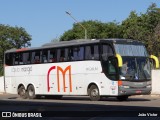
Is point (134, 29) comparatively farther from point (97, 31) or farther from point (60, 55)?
point (60, 55)

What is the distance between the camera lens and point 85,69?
2575 cm

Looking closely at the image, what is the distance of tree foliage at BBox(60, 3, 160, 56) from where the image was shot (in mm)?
51003

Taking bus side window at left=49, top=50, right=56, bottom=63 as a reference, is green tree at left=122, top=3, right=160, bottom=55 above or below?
above

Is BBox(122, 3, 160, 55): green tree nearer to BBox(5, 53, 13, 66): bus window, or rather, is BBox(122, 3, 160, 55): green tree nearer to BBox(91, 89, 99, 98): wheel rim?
BBox(5, 53, 13, 66): bus window

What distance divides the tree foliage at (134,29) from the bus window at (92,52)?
81.3 ft

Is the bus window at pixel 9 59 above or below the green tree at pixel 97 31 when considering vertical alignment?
below

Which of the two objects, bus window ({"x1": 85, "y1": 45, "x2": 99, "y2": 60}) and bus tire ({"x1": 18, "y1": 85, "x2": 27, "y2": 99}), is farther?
bus tire ({"x1": 18, "y1": 85, "x2": 27, "y2": 99})

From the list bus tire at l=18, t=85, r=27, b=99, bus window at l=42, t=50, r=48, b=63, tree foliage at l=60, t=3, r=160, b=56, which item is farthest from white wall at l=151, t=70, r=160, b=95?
tree foliage at l=60, t=3, r=160, b=56

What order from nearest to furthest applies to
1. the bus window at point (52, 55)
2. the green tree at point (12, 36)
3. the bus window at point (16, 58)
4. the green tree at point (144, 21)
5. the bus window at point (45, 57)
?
the bus window at point (52, 55)
the bus window at point (45, 57)
the bus window at point (16, 58)
the green tree at point (144, 21)
the green tree at point (12, 36)

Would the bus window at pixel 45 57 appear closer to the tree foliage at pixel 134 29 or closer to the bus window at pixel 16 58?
the bus window at pixel 16 58

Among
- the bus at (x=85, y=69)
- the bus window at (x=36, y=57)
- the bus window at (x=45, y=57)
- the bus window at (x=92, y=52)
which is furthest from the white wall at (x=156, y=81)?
the bus window at (x=36, y=57)

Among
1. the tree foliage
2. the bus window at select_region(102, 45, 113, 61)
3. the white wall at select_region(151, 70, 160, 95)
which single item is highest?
the tree foliage

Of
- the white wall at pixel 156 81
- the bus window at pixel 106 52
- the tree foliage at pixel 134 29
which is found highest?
the tree foliage at pixel 134 29

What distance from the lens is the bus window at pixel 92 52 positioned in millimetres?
24547
